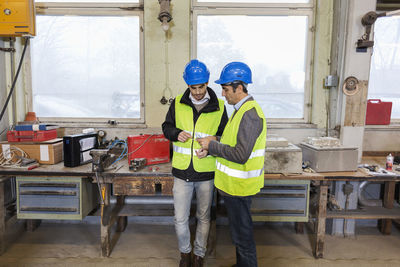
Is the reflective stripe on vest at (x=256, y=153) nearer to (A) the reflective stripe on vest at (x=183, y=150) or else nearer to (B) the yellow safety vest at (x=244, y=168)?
(B) the yellow safety vest at (x=244, y=168)

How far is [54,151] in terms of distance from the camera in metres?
2.42

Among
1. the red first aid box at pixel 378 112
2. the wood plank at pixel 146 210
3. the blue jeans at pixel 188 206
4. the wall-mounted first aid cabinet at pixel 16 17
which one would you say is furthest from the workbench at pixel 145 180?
the wall-mounted first aid cabinet at pixel 16 17

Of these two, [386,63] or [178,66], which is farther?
[386,63]

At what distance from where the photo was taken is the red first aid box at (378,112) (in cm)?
296

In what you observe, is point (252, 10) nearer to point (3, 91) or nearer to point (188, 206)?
point (188, 206)

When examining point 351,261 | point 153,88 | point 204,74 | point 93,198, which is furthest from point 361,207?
point 93,198

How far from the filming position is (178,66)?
286cm

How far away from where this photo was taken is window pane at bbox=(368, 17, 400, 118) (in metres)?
2.97

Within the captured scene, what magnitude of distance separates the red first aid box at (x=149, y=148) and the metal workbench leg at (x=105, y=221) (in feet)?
1.11

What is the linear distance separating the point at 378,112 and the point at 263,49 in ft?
5.03

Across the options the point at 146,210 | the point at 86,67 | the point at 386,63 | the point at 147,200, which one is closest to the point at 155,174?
the point at 146,210

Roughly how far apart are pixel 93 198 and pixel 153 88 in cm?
133

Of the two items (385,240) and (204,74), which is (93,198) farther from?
(385,240)

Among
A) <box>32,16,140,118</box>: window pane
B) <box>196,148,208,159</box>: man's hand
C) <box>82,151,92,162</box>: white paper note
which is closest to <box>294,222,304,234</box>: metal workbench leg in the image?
<box>196,148,208,159</box>: man's hand
